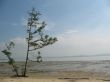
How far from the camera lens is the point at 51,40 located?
2411cm

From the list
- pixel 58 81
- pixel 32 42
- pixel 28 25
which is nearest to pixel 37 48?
pixel 32 42

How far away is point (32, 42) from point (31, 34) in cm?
75

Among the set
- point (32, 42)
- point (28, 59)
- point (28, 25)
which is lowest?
point (28, 59)

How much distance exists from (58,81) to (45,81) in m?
1.00

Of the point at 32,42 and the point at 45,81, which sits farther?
the point at 32,42

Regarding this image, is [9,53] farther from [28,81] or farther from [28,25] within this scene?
[28,81]

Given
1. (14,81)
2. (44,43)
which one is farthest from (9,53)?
(14,81)

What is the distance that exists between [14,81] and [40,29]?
295 inches

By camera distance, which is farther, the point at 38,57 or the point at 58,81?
the point at 38,57

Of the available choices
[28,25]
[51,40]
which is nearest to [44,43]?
[51,40]

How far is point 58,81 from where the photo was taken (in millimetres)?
18312

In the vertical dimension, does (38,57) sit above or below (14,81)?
above

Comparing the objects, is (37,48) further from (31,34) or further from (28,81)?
(28,81)

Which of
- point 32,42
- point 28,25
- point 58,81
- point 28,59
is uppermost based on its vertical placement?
point 28,25
